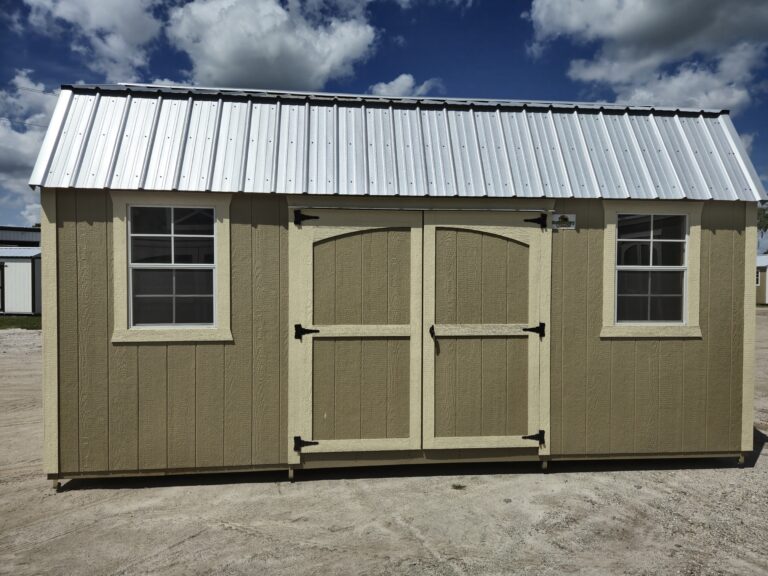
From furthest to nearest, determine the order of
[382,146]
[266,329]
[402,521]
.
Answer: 1. [382,146]
2. [266,329]
3. [402,521]

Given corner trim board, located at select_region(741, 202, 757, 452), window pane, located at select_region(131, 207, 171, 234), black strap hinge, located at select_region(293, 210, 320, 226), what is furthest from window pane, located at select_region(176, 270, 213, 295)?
corner trim board, located at select_region(741, 202, 757, 452)

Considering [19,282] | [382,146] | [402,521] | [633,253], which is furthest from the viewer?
[19,282]

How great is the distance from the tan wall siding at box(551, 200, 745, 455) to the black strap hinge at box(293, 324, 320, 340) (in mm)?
2148

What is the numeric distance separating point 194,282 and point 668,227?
14.2 feet

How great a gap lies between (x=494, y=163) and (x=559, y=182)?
60cm

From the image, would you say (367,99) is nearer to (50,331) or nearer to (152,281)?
(152,281)

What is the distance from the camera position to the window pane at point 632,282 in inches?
184

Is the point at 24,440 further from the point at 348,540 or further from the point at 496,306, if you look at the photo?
the point at 496,306

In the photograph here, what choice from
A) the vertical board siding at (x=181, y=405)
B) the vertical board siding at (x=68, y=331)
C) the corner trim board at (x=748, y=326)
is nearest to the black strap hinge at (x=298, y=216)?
the vertical board siding at (x=181, y=405)

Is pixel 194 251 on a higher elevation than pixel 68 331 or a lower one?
higher

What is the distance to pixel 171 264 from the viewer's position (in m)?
4.19

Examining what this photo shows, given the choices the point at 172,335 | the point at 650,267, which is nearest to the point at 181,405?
the point at 172,335

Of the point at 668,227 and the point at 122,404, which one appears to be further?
the point at 668,227

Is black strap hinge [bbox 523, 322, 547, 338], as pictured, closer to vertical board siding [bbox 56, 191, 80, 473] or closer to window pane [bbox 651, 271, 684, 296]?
window pane [bbox 651, 271, 684, 296]
